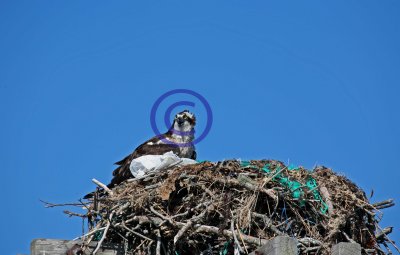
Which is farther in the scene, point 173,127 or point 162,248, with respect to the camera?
point 173,127

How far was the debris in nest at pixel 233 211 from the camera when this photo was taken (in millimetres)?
6145

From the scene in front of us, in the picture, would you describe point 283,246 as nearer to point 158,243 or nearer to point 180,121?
point 158,243

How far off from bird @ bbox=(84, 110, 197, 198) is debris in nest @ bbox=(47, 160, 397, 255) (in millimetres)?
1225

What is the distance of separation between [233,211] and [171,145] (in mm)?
3423

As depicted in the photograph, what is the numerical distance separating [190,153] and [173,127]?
1.99 ft

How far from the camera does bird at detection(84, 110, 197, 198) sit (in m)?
8.87

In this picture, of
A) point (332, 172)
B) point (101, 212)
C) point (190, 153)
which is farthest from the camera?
point (190, 153)

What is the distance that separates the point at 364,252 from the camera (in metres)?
6.54

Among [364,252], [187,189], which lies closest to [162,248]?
[187,189]

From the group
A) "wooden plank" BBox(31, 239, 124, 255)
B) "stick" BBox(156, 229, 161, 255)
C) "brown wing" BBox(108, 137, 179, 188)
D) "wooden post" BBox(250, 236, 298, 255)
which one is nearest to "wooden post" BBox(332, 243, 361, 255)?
"wooden post" BBox(250, 236, 298, 255)

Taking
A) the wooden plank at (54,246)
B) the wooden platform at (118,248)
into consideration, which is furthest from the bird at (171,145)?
the wooden plank at (54,246)

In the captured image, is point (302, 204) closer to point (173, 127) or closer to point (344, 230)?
point (344, 230)

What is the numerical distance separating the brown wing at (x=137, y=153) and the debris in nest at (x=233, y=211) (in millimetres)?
1115

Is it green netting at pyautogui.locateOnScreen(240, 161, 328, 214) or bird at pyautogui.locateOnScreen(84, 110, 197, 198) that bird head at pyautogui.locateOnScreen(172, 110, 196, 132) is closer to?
bird at pyautogui.locateOnScreen(84, 110, 197, 198)
